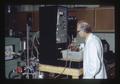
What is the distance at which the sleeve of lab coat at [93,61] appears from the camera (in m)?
2.85

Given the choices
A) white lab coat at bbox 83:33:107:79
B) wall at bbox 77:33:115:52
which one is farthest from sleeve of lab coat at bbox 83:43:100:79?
wall at bbox 77:33:115:52

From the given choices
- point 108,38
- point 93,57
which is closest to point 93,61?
point 93,57

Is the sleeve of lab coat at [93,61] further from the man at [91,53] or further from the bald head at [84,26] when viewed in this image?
the bald head at [84,26]

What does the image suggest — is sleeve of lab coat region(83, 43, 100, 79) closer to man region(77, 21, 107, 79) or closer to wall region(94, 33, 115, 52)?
man region(77, 21, 107, 79)

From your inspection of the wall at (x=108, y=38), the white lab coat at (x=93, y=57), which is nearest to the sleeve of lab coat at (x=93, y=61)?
the white lab coat at (x=93, y=57)

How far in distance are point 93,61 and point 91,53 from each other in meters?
0.08

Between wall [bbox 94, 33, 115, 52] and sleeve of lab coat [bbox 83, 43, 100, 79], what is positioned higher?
wall [bbox 94, 33, 115, 52]

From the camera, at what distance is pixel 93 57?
2855 millimetres

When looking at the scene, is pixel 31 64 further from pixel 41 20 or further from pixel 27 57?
pixel 41 20

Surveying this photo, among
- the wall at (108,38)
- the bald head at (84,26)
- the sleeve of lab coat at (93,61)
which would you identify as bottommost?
the sleeve of lab coat at (93,61)

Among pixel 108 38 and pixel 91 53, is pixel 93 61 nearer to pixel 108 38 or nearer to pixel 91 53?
pixel 91 53

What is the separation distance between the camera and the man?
285cm

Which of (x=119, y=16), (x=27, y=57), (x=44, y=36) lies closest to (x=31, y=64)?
(x=27, y=57)

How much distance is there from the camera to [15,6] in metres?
2.88
